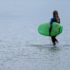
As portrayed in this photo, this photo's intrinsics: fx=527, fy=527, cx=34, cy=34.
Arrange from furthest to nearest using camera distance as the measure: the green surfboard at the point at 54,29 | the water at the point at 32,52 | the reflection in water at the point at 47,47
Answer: the green surfboard at the point at 54,29 < the reflection in water at the point at 47,47 < the water at the point at 32,52

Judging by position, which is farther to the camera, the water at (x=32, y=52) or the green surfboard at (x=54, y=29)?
the green surfboard at (x=54, y=29)

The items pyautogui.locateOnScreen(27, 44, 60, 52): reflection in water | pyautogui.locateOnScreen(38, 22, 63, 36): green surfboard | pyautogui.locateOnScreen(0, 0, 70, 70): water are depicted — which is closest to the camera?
pyautogui.locateOnScreen(0, 0, 70, 70): water

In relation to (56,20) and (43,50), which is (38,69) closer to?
(43,50)

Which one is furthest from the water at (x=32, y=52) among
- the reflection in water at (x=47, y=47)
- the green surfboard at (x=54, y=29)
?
the green surfboard at (x=54, y=29)

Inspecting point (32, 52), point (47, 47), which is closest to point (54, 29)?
point (47, 47)

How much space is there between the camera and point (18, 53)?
18.1 m

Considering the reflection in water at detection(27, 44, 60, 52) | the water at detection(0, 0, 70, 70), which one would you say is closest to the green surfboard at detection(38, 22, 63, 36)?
the water at detection(0, 0, 70, 70)

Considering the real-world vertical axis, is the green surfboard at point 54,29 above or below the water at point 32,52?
above

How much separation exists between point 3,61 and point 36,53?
204 cm

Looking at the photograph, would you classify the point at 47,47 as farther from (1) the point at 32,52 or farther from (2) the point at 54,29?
(2) the point at 54,29

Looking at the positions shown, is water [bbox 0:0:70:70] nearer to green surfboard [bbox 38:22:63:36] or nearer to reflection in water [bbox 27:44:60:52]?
reflection in water [bbox 27:44:60:52]

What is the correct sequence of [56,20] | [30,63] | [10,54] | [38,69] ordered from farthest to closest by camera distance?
[56,20] < [10,54] < [30,63] < [38,69]

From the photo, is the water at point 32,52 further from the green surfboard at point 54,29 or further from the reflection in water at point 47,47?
the green surfboard at point 54,29

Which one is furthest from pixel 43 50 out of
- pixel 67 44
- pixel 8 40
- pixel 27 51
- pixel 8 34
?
pixel 8 34
